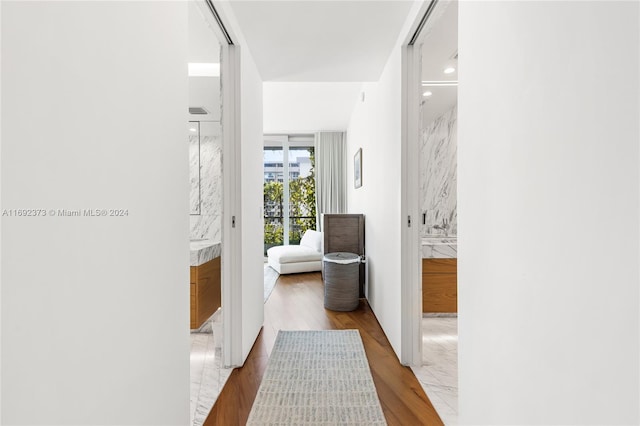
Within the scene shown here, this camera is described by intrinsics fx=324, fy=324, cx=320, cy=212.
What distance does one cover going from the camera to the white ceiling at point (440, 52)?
6.57 ft

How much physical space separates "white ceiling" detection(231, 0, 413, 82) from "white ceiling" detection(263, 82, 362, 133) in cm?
98

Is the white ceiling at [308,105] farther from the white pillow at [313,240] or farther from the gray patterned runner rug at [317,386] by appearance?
the gray patterned runner rug at [317,386]

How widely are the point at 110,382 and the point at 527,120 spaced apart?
1.27 m

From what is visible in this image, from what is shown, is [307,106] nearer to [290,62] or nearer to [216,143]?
[216,143]

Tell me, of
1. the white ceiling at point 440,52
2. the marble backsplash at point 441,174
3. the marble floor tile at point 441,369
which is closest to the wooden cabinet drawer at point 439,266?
the marble floor tile at point 441,369

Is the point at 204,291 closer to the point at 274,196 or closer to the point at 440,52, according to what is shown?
the point at 440,52

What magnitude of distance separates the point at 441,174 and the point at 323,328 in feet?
7.72

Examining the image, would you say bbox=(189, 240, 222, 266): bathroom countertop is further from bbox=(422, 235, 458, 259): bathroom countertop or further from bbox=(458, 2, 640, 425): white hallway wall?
bbox=(458, 2, 640, 425): white hallway wall

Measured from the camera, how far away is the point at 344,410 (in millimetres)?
1778

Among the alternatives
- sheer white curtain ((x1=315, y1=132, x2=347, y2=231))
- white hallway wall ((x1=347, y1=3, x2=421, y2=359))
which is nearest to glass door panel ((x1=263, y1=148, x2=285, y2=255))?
sheer white curtain ((x1=315, y1=132, x2=347, y2=231))

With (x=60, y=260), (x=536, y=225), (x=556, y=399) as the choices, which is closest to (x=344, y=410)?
(x=556, y=399)

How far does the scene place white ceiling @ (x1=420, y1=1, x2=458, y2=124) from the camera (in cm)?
200

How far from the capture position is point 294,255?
562cm

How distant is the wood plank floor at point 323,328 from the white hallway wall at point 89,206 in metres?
0.85
